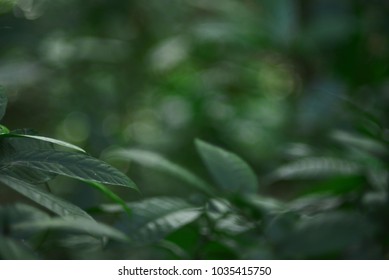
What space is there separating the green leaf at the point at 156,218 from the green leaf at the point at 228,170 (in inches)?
3.4

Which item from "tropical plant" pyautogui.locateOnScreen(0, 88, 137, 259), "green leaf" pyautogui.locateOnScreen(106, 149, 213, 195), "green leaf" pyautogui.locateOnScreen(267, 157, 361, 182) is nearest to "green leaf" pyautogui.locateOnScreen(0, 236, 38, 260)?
"tropical plant" pyautogui.locateOnScreen(0, 88, 137, 259)

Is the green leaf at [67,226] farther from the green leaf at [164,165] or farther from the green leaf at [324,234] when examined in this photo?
the green leaf at [324,234]

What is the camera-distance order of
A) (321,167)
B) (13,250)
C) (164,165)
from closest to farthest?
(13,250) < (164,165) < (321,167)

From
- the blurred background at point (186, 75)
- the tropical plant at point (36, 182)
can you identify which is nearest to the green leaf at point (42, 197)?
the tropical plant at point (36, 182)

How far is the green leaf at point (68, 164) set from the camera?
1.88 feet

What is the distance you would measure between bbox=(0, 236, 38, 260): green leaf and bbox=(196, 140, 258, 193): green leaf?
369mm

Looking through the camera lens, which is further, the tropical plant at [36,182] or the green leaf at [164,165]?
the green leaf at [164,165]

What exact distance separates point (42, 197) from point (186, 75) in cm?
169

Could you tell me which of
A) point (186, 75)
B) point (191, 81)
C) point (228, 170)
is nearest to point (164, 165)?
point (228, 170)

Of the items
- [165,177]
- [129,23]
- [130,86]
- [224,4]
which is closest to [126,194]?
[165,177]

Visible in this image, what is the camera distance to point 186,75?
2229 millimetres

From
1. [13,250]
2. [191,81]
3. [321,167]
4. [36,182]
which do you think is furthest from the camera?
[191,81]

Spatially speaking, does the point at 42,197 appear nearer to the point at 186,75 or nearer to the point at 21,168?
the point at 21,168
